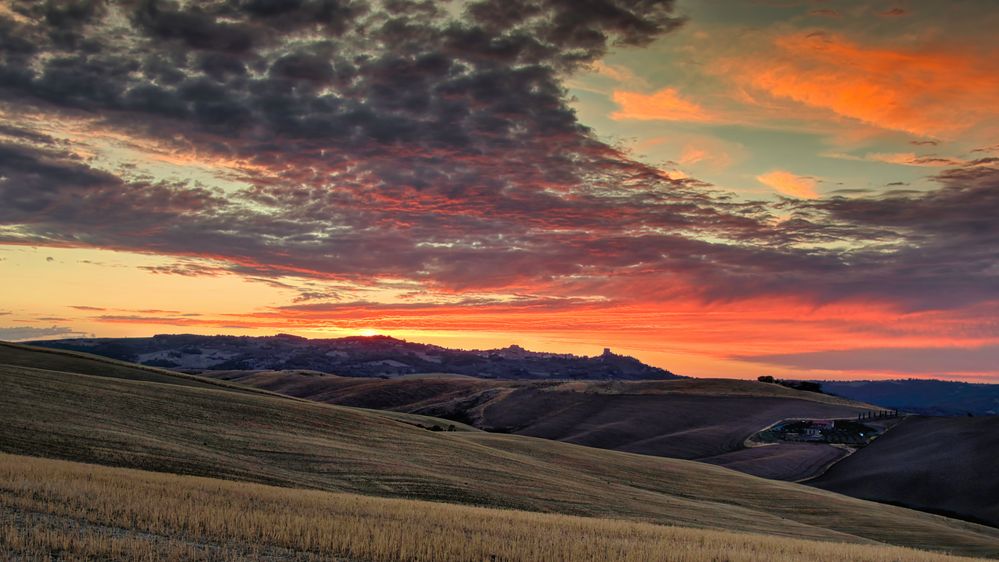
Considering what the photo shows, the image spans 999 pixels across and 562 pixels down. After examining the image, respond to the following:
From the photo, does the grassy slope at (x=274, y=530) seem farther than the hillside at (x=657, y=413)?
No

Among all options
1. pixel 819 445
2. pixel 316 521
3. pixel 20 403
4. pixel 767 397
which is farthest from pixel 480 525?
pixel 767 397

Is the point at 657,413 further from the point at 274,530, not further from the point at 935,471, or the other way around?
the point at 274,530

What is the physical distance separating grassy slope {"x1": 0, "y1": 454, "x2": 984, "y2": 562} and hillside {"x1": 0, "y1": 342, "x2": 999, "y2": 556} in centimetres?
807

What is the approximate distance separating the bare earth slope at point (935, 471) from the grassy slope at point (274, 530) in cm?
5891

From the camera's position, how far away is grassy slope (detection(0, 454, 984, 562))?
16.9 meters

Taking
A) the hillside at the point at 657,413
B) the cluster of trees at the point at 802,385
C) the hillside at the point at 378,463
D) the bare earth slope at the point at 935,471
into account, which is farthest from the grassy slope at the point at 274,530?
the cluster of trees at the point at 802,385

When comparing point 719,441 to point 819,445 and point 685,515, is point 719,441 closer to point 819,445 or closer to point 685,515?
point 819,445

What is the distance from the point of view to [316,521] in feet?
71.1

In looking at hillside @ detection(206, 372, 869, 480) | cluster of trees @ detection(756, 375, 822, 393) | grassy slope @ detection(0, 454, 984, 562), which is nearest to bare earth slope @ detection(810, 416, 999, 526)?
hillside @ detection(206, 372, 869, 480)

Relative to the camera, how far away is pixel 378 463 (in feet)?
147

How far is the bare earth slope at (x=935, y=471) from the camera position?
7958 centimetres

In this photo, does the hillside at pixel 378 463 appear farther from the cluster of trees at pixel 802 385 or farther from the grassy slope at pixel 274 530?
the cluster of trees at pixel 802 385

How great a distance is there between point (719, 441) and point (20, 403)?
101258 millimetres

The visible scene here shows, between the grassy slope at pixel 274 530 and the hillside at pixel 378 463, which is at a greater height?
the grassy slope at pixel 274 530
